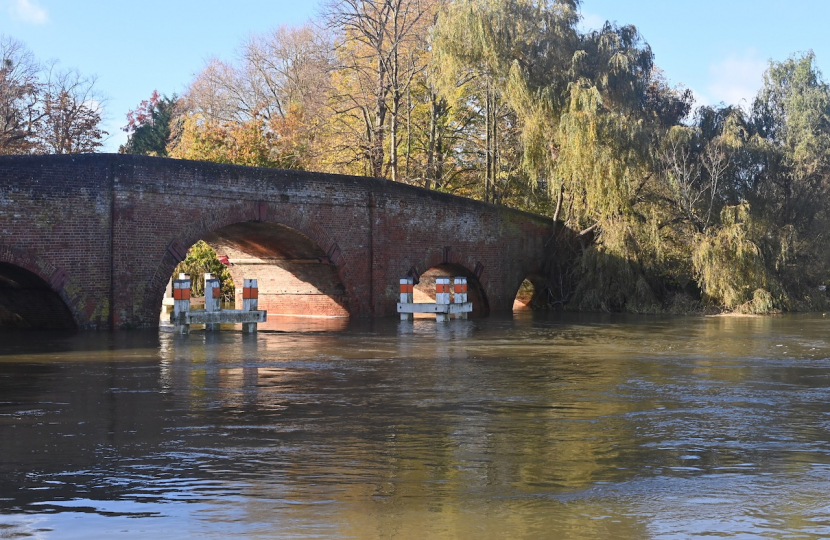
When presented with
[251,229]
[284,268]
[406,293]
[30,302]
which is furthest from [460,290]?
[30,302]

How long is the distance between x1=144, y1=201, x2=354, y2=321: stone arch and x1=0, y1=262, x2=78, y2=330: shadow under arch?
65.7 inches

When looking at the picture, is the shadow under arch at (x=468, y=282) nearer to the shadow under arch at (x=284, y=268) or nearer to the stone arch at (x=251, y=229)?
the shadow under arch at (x=284, y=268)

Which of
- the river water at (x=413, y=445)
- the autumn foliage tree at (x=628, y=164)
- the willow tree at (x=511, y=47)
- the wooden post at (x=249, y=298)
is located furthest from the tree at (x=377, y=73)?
the river water at (x=413, y=445)

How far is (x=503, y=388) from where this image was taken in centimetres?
1084

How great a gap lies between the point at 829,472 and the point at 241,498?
3825 mm

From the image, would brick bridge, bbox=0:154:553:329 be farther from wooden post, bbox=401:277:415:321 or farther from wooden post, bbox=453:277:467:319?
wooden post, bbox=453:277:467:319

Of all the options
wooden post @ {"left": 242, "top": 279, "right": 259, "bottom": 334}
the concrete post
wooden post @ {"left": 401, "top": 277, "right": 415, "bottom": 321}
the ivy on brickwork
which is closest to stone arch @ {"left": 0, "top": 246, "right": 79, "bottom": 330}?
wooden post @ {"left": 242, "top": 279, "right": 259, "bottom": 334}

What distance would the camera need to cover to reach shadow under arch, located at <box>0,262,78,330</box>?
61.5ft

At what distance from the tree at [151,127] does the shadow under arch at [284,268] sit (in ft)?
103

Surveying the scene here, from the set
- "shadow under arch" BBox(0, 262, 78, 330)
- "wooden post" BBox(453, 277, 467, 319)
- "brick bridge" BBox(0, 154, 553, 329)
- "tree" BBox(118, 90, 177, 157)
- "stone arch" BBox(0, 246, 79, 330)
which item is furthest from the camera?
"tree" BBox(118, 90, 177, 157)

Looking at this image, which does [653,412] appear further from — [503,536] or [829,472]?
[503,536]

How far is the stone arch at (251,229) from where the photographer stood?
20.1 meters

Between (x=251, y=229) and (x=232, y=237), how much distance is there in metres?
0.94

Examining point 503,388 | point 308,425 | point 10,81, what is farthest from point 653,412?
point 10,81
